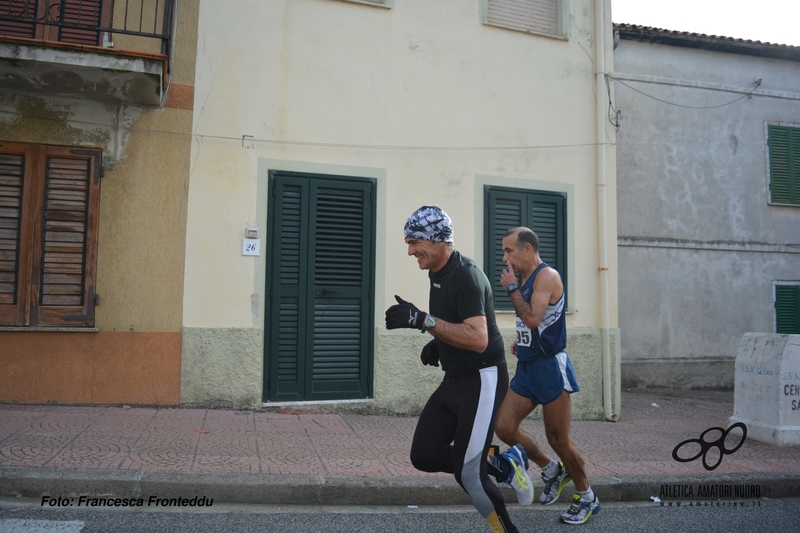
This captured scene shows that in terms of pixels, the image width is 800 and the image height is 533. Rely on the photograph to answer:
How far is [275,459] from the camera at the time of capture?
5961mm

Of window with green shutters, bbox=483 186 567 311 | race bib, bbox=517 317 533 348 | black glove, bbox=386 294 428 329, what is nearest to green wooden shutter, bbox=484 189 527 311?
window with green shutters, bbox=483 186 567 311

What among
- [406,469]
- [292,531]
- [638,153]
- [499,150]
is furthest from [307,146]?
[638,153]

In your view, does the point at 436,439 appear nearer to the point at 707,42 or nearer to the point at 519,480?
the point at 519,480

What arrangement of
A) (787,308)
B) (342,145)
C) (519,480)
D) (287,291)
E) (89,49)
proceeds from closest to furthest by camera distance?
(519,480) → (89,49) → (287,291) → (342,145) → (787,308)

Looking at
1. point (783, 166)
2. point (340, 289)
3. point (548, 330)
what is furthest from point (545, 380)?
point (783, 166)

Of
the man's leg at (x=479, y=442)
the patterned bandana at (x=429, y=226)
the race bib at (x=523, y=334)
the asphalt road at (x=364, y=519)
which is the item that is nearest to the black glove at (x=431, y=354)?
the man's leg at (x=479, y=442)

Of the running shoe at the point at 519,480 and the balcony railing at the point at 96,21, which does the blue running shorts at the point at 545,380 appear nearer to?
the running shoe at the point at 519,480

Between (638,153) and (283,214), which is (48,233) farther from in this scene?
(638,153)

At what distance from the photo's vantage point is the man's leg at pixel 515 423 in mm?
4828

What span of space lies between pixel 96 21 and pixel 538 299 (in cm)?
617

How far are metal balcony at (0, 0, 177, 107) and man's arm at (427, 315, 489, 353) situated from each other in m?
5.08

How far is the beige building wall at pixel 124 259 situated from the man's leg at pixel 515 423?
4.52 meters

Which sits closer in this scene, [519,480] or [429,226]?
[429,226]

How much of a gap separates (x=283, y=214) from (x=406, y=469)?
3.76 meters
